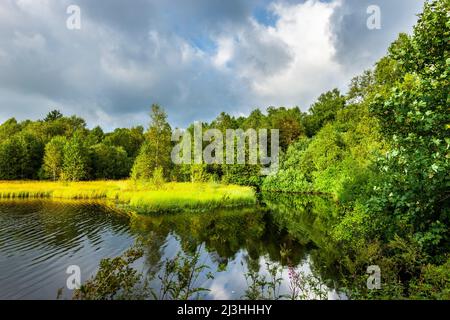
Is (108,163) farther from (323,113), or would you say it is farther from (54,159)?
(323,113)

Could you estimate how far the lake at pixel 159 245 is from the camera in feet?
32.3

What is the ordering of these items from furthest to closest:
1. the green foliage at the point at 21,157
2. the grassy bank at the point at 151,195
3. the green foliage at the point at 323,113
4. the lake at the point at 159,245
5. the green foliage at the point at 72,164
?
the green foliage at the point at 323,113 → the green foliage at the point at 21,157 → the green foliage at the point at 72,164 → the grassy bank at the point at 151,195 → the lake at the point at 159,245

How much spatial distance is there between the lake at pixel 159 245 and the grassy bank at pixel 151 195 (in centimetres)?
216

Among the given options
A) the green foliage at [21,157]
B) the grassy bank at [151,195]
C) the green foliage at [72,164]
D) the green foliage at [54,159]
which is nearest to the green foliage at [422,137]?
the grassy bank at [151,195]

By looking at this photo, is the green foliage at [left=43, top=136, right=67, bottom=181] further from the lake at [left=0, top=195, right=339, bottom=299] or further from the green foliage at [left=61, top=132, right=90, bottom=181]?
the lake at [left=0, top=195, right=339, bottom=299]

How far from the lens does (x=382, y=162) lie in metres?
8.29

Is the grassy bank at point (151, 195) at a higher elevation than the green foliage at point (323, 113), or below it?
below

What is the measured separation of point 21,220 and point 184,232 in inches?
467

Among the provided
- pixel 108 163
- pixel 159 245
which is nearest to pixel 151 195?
pixel 159 245

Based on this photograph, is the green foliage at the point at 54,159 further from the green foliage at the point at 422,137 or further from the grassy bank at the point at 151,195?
the green foliage at the point at 422,137

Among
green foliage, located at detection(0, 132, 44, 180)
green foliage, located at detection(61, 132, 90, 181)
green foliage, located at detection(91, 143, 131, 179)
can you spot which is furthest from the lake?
green foliage, located at detection(91, 143, 131, 179)
